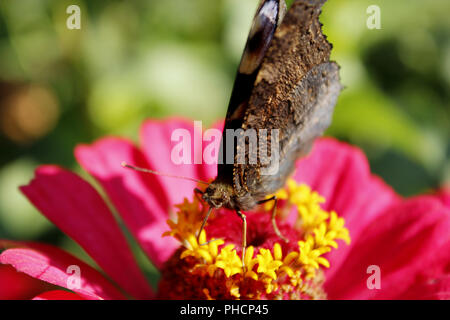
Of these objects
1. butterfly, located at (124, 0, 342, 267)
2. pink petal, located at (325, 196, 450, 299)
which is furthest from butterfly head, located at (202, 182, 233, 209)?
pink petal, located at (325, 196, 450, 299)

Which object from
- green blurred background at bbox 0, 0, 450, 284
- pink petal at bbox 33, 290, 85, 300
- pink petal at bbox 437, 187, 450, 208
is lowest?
pink petal at bbox 33, 290, 85, 300

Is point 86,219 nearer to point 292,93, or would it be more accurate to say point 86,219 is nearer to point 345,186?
point 292,93

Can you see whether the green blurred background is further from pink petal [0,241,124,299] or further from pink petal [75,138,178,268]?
pink petal [0,241,124,299]

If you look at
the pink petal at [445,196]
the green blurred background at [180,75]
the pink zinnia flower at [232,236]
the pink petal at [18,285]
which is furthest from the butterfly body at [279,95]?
the pink petal at [18,285]

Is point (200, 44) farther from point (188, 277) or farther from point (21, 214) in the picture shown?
point (188, 277)

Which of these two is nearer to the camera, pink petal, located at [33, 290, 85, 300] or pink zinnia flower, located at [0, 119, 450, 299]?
pink petal, located at [33, 290, 85, 300]

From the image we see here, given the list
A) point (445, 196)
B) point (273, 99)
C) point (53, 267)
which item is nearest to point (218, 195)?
point (273, 99)

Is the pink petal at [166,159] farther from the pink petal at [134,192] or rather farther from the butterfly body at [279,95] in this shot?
the butterfly body at [279,95]
